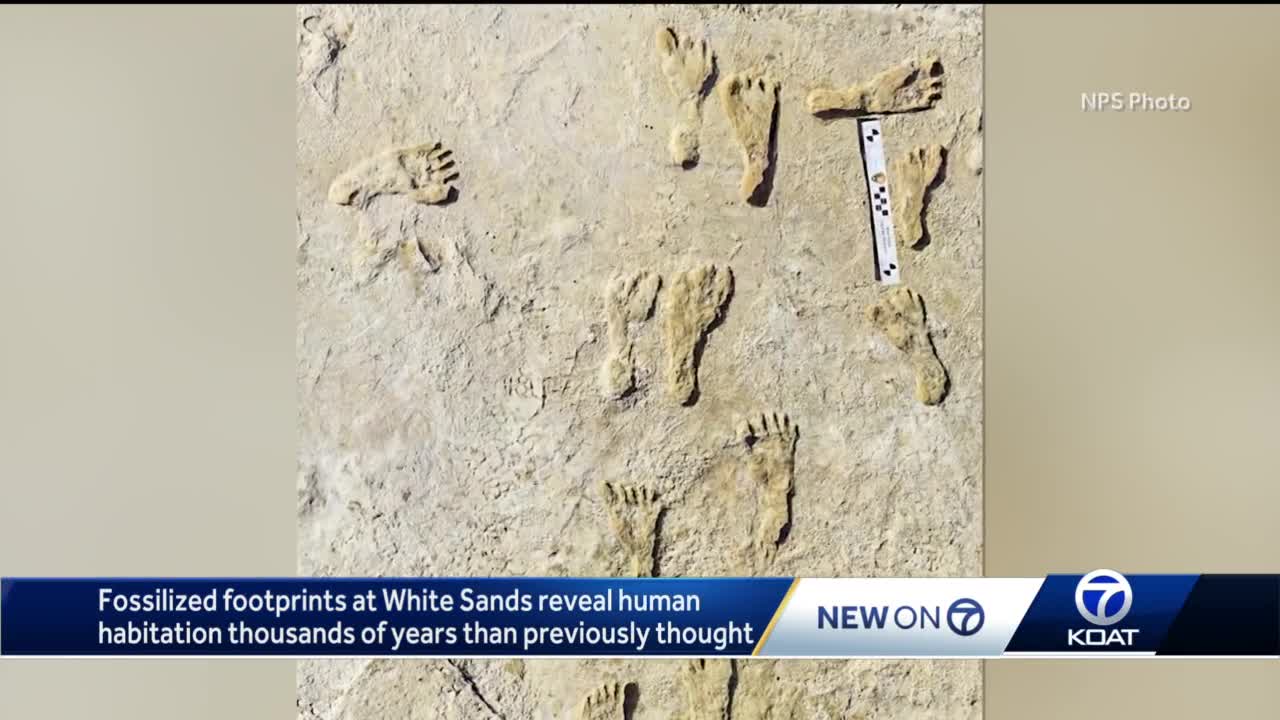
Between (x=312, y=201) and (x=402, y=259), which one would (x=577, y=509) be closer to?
(x=402, y=259)

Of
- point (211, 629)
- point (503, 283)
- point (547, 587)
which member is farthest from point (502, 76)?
point (211, 629)

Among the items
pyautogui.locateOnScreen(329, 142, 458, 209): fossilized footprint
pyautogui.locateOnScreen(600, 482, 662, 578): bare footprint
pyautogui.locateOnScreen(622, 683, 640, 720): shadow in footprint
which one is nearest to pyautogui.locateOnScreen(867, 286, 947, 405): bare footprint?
pyautogui.locateOnScreen(600, 482, 662, 578): bare footprint

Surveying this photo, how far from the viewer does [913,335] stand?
2367 millimetres

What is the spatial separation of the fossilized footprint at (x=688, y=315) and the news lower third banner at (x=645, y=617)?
1.69 feet

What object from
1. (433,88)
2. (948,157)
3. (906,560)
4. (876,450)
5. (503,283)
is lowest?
(906,560)

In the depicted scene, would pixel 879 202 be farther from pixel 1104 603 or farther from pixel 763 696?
pixel 763 696

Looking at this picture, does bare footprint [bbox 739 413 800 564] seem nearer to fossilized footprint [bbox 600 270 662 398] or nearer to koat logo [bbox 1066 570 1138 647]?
fossilized footprint [bbox 600 270 662 398]

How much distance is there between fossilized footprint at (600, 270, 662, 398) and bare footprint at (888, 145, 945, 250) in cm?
64

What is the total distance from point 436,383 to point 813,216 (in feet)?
3.46

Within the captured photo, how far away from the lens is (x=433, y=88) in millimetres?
2365

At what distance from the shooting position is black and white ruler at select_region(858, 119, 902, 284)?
93.7 inches

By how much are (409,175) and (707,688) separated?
1.50m

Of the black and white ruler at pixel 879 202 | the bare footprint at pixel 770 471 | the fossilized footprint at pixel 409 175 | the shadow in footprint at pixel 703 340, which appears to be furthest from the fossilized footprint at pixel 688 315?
the fossilized footprint at pixel 409 175

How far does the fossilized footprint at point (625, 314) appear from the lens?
7.77 feet
